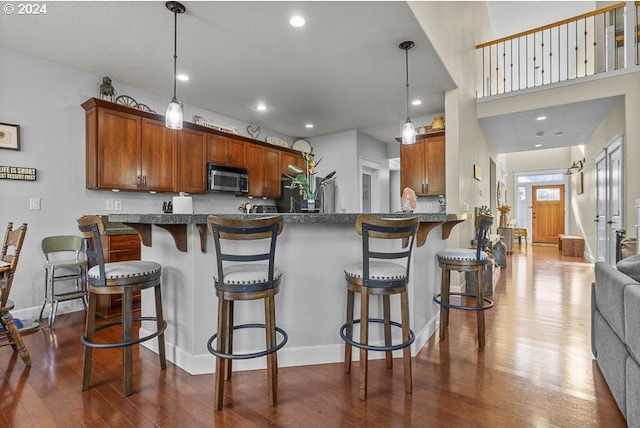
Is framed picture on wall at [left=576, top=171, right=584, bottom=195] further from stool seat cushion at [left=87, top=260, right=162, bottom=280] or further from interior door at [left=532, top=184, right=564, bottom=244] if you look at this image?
stool seat cushion at [left=87, top=260, right=162, bottom=280]

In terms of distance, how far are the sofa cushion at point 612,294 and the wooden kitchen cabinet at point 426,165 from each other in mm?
2866

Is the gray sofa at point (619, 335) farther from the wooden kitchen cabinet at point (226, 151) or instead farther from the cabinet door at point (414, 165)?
the wooden kitchen cabinet at point (226, 151)

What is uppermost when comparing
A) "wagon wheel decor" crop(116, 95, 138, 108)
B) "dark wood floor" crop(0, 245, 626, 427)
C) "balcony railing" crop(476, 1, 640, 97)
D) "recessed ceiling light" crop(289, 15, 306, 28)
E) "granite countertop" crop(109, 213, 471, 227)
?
"balcony railing" crop(476, 1, 640, 97)

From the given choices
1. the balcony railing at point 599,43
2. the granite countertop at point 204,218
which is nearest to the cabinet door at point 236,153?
the granite countertop at point 204,218

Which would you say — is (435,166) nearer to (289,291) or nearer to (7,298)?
(289,291)

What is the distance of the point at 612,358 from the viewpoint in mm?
1706

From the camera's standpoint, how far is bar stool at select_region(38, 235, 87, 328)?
314cm

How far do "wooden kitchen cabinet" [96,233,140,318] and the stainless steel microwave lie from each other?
4.63 feet

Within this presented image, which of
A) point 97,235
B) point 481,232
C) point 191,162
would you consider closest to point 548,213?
point 481,232

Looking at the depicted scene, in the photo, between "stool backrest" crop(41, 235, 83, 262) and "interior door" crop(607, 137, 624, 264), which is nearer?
"stool backrest" crop(41, 235, 83, 262)

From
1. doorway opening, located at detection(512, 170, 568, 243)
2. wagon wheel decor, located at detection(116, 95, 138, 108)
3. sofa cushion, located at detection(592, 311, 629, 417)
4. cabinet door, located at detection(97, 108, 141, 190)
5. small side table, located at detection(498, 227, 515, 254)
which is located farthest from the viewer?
doorway opening, located at detection(512, 170, 568, 243)

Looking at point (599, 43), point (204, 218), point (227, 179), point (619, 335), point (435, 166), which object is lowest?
point (619, 335)

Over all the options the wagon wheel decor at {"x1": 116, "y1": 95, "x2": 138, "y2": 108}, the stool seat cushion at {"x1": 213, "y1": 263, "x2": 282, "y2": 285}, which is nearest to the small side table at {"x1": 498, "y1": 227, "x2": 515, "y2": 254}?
the stool seat cushion at {"x1": 213, "y1": 263, "x2": 282, "y2": 285}

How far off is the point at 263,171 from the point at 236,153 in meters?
0.60
